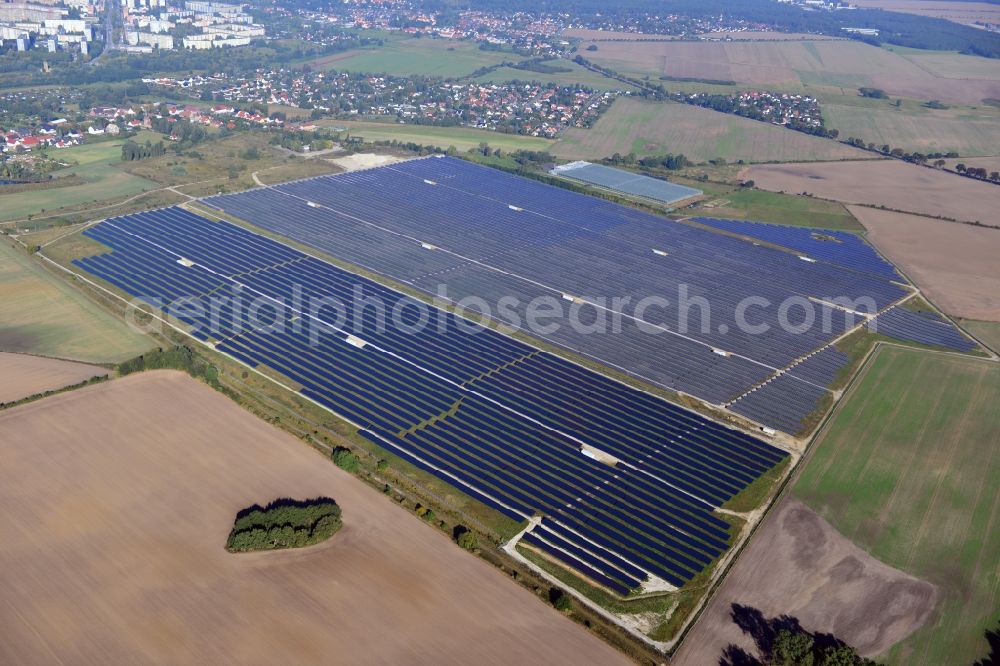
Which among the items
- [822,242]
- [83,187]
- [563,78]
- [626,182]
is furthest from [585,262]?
[563,78]

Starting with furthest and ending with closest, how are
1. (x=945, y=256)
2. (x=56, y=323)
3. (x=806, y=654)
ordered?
(x=945, y=256) → (x=56, y=323) → (x=806, y=654)

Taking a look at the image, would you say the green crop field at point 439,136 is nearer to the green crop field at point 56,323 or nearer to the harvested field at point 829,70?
the green crop field at point 56,323

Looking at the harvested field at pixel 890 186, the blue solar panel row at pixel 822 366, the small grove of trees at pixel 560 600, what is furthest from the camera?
the harvested field at pixel 890 186

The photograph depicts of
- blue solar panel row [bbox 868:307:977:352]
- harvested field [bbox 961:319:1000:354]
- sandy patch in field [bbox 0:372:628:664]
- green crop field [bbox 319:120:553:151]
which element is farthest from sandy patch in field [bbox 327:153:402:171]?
harvested field [bbox 961:319:1000:354]

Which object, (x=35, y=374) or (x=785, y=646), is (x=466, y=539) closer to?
(x=785, y=646)

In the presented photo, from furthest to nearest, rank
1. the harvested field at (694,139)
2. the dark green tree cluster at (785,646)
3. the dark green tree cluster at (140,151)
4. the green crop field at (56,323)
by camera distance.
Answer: the harvested field at (694,139) < the dark green tree cluster at (140,151) < the green crop field at (56,323) < the dark green tree cluster at (785,646)

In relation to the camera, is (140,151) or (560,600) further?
(140,151)

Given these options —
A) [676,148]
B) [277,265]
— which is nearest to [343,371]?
[277,265]

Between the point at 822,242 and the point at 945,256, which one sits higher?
the point at 945,256

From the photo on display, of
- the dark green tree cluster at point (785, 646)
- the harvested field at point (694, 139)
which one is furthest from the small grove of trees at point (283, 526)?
the harvested field at point (694, 139)
